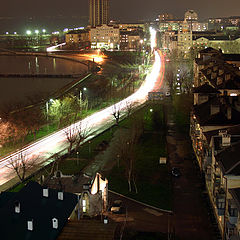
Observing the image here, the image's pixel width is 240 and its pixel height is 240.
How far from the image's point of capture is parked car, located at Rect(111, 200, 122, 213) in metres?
10.1

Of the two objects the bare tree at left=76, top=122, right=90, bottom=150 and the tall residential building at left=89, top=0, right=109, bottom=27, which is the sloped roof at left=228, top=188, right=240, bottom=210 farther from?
the tall residential building at left=89, top=0, right=109, bottom=27

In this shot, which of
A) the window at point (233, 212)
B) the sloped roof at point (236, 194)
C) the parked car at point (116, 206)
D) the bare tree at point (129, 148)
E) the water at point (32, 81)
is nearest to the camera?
the sloped roof at point (236, 194)

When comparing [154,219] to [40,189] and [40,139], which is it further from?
[40,139]

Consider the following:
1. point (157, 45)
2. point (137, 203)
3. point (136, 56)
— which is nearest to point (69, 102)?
point (137, 203)

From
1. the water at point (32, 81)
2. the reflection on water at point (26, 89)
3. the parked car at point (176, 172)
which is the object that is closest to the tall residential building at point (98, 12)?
the water at point (32, 81)

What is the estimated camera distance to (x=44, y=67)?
5344 cm

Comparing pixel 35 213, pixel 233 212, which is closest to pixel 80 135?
pixel 35 213

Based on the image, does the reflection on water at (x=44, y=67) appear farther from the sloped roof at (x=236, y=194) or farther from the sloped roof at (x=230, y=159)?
the sloped roof at (x=236, y=194)

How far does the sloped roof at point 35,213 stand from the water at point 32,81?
1770cm

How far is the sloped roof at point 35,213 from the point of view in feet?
25.2

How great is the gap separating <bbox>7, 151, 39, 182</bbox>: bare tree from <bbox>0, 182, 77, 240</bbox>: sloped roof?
3146 mm

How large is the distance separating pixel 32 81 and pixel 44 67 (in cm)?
1257

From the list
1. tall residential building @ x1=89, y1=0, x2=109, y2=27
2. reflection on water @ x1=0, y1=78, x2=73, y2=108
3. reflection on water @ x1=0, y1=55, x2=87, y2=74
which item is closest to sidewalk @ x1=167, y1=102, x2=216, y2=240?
reflection on water @ x1=0, y1=78, x2=73, y2=108

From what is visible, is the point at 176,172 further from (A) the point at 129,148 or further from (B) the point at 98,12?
(B) the point at 98,12
